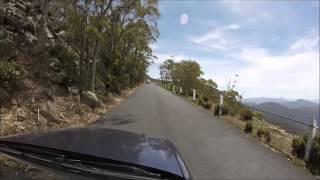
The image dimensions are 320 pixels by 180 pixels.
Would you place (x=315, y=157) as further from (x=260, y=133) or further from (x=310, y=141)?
(x=260, y=133)

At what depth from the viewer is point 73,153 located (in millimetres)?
3264

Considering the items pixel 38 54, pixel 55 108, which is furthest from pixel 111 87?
pixel 55 108

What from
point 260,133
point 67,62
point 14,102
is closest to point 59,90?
point 67,62

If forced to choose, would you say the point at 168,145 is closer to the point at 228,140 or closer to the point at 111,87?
the point at 228,140

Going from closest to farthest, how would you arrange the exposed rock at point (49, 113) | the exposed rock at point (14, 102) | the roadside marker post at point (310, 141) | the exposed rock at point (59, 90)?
the roadside marker post at point (310, 141), the exposed rock at point (14, 102), the exposed rock at point (49, 113), the exposed rock at point (59, 90)

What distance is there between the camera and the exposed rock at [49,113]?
12605mm

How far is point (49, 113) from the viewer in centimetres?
1293

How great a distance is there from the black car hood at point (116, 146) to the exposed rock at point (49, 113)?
8.73 metres

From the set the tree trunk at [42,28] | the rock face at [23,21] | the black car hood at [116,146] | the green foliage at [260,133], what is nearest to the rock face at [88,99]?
the tree trunk at [42,28]

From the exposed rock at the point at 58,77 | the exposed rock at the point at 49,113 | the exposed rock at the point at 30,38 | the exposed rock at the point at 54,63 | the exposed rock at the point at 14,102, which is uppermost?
the exposed rock at the point at 30,38

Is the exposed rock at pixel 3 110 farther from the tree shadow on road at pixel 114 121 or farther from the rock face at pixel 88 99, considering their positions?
the rock face at pixel 88 99

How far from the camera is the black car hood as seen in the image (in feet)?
10.5

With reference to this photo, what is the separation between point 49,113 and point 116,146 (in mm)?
9805

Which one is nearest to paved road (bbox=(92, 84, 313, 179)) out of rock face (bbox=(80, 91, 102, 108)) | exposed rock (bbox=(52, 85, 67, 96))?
rock face (bbox=(80, 91, 102, 108))
